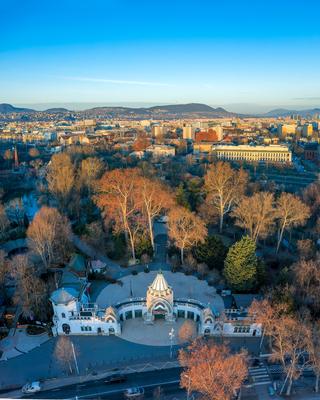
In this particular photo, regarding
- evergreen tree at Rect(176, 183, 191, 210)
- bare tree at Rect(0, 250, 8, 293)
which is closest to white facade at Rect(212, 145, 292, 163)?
evergreen tree at Rect(176, 183, 191, 210)

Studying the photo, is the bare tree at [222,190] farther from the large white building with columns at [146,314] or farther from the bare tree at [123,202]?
the large white building with columns at [146,314]

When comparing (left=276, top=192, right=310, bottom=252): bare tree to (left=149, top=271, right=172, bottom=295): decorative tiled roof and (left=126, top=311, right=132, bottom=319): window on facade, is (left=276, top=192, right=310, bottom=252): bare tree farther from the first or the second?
(left=126, top=311, right=132, bottom=319): window on facade

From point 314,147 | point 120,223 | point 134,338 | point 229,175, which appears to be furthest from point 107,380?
point 314,147

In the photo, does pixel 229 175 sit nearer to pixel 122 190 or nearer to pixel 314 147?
pixel 122 190

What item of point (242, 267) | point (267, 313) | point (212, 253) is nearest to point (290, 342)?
point (267, 313)

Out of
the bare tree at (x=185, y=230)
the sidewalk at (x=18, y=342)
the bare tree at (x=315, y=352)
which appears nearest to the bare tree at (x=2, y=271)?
the sidewalk at (x=18, y=342)

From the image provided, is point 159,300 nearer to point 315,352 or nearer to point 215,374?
point 215,374
